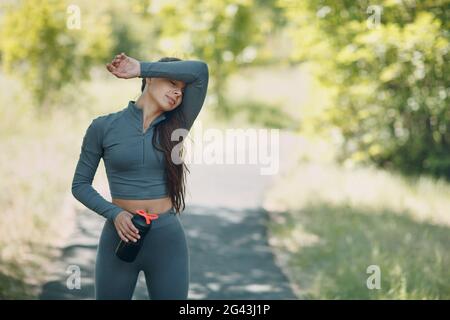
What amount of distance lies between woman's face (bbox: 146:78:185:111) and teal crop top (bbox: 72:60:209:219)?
0.07 meters

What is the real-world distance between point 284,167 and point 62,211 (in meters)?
5.16

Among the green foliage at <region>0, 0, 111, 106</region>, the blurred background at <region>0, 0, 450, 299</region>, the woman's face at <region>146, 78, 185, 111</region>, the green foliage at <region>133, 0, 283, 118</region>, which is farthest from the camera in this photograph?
the green foliage at <region>133, 0, 283, 118</region>

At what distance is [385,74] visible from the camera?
8.46 meters

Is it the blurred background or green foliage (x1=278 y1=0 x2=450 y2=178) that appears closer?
the blurred background

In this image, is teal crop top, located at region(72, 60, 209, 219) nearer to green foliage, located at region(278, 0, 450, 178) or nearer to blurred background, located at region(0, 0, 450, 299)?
blurred background, located at region(0, 0, 450, 299)

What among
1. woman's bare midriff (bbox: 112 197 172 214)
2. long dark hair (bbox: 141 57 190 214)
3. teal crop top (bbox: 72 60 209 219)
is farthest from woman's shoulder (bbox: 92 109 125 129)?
woman's bare midriff (bbox: 112 197 172 214)

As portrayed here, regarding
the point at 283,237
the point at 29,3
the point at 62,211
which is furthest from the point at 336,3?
the point at 29,3

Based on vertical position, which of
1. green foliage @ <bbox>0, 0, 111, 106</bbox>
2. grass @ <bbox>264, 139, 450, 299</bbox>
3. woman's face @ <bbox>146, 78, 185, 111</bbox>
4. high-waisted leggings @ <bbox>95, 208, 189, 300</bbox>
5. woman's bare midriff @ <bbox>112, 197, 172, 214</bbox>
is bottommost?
grass @ <bbox>264, 139, 450, 299</bbox>

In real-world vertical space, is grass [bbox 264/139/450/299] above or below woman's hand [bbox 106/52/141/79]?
below

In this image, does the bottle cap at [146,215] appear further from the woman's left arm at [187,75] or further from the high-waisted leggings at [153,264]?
the woman's left arm at [187,75]

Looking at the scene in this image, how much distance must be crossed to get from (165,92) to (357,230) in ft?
16.9

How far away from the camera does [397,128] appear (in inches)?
435

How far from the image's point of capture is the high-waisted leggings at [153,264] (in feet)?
10.8

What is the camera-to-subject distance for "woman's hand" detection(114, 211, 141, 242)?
3.09 metres
